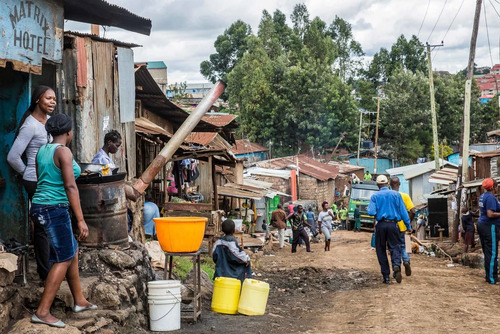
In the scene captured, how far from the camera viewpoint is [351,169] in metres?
55.1

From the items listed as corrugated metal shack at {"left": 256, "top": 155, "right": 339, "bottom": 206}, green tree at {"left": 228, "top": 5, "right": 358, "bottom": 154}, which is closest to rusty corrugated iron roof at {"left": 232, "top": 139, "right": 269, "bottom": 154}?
green tree at {"left": 228, "top": 5, "right": 358, "bottom": 154}

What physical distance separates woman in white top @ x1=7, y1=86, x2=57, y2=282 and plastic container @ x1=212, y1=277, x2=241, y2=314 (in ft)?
8.87

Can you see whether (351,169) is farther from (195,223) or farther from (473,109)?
(195,223)

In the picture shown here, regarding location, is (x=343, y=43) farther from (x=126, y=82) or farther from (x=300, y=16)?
(x=126, y=82)

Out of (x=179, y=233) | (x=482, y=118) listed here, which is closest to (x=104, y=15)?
(x=179, y=233)

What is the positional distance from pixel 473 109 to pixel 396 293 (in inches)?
2034

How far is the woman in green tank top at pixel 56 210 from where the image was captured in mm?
5969

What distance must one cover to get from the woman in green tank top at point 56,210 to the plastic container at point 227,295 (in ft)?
9.43

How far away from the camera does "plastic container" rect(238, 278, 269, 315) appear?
339 inches

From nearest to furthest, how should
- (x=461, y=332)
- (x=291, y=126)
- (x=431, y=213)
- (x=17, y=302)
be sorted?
1. (x=17, y=302)
2. (x=461, y=332)
3. (x=431, y=213)
4. (x=291, y=126)

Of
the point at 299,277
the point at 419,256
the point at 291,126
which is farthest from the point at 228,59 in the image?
the point at 299,277

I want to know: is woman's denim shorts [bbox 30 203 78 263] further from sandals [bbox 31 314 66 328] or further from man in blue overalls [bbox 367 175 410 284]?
Answer: man in blue overalls [bbox 367 175 410 284]

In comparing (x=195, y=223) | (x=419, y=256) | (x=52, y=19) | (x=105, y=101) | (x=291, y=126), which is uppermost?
(x=291, y=126)

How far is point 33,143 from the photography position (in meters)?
6.69
